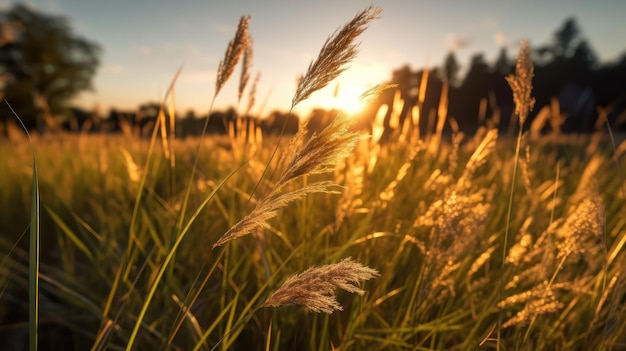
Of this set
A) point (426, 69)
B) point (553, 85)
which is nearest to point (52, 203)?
point (426, 69)

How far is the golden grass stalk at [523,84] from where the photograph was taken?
1127 millimetres

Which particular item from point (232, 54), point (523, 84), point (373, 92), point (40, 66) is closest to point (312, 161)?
point (373, 92)

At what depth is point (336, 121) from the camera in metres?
0.80

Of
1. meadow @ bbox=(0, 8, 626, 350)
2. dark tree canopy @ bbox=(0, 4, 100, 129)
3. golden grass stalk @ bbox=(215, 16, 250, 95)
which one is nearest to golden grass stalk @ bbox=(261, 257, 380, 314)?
meadow @ bbox=(0, 8, 626, 350)

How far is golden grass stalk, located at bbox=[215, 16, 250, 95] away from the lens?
1.07 m

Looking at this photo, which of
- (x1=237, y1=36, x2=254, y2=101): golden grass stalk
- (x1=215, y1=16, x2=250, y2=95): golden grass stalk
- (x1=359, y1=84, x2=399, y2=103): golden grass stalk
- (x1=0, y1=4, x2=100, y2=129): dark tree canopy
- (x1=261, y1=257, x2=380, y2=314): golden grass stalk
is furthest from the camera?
(x1=0, y1=4, x2=100, y2=129): dark tree canopy

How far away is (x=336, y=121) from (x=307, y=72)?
130 millimetres

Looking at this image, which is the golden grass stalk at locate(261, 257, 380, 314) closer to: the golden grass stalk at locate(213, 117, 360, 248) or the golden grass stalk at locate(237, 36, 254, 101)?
the golden grass stalk at locate(213, 117, 360, 248)

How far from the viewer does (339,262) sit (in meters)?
0.80

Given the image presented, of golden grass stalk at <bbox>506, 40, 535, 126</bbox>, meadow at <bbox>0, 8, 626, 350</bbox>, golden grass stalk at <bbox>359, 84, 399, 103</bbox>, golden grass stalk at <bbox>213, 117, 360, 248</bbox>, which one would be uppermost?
golden grass stalk at <bbox>506, 40, 535, 126</bbox>

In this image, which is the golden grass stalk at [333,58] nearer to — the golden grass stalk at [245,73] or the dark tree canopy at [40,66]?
the golden grass stalk at [245,73]

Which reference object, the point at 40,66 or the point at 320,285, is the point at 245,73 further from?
the point at 40,66

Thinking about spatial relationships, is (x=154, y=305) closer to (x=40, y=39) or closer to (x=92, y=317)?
(x=92, y=317)

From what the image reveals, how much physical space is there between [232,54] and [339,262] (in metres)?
0.53
